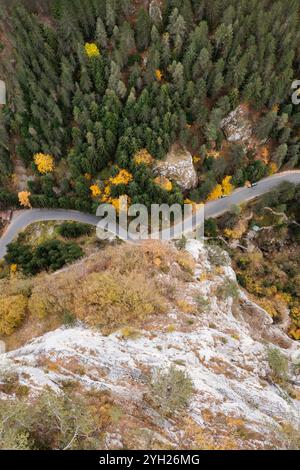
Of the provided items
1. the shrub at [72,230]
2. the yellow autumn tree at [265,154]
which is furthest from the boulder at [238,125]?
the shrub at [72,230]

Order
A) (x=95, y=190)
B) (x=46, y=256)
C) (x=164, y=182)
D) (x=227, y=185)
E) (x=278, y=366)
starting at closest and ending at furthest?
(x=278, y=366), (x=46, y=256), (x=164, y=182), (x=95, y=190), (x=227, y=185)

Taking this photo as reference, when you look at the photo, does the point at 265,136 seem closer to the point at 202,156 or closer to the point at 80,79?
the point at 202,156

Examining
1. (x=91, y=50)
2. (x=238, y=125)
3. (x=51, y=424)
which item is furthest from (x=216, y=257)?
(x=91, y=50)

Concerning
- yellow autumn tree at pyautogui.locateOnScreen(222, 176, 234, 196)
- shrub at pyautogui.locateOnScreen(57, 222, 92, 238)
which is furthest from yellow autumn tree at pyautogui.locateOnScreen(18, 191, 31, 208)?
yellow autumn tree at pyautogui.locateOnScreen(222, 176, 234, 196)


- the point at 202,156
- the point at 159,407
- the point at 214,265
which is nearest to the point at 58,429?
the point at 159,407

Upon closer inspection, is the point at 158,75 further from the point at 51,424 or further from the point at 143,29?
the point at 51,424

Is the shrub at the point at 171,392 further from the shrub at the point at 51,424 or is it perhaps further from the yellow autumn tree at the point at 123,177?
the yellow autumn tree at the point at 123,177
